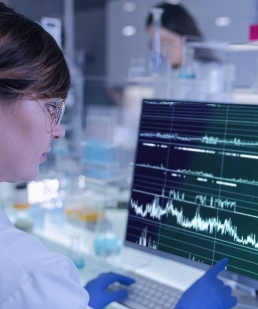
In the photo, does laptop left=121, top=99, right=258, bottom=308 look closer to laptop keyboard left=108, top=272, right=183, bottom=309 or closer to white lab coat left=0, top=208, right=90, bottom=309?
laptop keyboard left=108, top=272, right=183, bottom=309

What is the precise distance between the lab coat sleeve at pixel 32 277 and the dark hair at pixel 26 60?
25 centimetres

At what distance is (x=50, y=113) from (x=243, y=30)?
3.12 metres

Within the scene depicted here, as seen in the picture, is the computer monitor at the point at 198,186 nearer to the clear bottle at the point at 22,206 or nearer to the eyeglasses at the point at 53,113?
the eyeglasses at the point at 53,113

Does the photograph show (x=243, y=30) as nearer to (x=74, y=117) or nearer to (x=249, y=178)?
(x=74, y=117)

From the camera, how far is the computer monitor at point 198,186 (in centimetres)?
90

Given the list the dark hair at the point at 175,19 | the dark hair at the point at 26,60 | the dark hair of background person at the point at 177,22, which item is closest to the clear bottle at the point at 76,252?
the dark hair at the point at 26,60

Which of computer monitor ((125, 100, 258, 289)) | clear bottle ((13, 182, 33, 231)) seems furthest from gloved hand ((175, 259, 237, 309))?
clear bottle ((13, 182, 33, 231))

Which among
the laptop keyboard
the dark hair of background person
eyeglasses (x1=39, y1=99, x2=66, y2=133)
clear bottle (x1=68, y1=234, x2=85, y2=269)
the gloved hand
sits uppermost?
the dark hair of background person

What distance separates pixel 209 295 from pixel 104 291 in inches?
10.9

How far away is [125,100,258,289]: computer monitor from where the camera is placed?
0.90 m

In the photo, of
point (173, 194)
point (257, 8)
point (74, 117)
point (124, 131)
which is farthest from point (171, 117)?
point (74, 117)

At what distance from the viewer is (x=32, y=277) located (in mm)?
623

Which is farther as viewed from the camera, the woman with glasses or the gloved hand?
the gloved hand

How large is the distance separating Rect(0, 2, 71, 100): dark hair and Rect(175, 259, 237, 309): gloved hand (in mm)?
514
